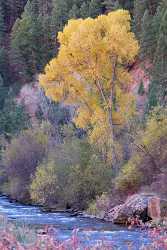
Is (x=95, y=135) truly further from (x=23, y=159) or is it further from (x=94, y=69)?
(x=23, y=159)

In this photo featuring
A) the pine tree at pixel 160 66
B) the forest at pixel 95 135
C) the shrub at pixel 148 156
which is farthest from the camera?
the pine tree at pixel 160 66

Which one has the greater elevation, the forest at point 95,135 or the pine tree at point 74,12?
the pine tree at point 74,12

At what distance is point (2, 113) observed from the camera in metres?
62.5

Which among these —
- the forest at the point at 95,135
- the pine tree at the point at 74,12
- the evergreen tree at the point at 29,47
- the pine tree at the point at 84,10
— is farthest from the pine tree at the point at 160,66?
the evergreen tree at the point at 29,47

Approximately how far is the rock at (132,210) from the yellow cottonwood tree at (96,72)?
22.9 ft

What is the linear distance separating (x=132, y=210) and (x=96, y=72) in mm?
10020

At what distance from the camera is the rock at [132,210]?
85.5 ft

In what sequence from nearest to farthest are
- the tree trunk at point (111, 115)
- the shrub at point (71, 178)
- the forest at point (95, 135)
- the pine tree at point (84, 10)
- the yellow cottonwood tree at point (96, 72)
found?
the forest at point (95, 135), the yellow cottonwood tree at point (96, 72), the shrub at point (71, 178), the tree trunk at point (111, 115), the pine tree at point (84, 10)

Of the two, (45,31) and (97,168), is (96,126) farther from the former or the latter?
(45,31)

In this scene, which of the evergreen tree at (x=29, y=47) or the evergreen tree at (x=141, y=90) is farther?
the evergreen tree at (x=29, y=47)

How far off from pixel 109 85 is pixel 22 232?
23139 mm

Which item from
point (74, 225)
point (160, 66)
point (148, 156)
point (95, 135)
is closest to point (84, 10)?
point (160, 66)

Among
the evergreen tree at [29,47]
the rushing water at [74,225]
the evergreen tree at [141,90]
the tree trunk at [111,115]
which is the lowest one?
the rushing water at [74,225]

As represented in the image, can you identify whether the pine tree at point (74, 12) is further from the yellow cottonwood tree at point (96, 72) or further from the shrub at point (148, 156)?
the shrub at point (148, 156)
